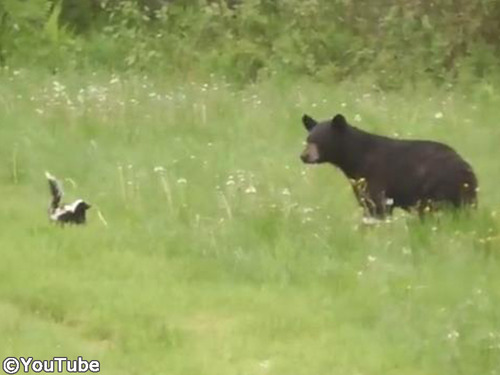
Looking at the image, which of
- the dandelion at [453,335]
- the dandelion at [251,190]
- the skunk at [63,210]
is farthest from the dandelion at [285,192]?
the dandelion at [453,335]

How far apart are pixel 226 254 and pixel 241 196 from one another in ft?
4.77

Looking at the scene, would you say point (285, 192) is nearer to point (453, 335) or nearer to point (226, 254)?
point (226, 254)

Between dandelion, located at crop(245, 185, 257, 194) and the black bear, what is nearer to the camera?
the black bear

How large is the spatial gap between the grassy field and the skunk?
0.14 m

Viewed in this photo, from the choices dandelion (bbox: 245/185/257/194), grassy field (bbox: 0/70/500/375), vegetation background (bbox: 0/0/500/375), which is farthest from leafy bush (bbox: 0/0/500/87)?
dandelion (bbox: 245/185/257/194)

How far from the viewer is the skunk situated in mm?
9484

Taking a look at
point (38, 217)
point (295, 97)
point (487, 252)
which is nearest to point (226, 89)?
point (295, 97)

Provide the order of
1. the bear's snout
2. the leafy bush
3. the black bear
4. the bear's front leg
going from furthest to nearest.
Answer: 1. the leafy bush
2. the bear's snout
3. the bear's front leg
4. the black bear

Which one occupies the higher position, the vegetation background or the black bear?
the black bear

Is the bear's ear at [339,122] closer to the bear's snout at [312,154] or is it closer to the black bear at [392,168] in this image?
the black bear at [392,168]

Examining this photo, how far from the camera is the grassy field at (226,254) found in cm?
711

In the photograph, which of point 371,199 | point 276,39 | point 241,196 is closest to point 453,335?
point 371,199

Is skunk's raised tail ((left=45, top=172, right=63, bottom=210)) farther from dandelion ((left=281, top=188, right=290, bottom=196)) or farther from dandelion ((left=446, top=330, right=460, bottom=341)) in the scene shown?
dandelion ((left=446, top=330, right=460, bottom=341))

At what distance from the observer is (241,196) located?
33.4 ft
